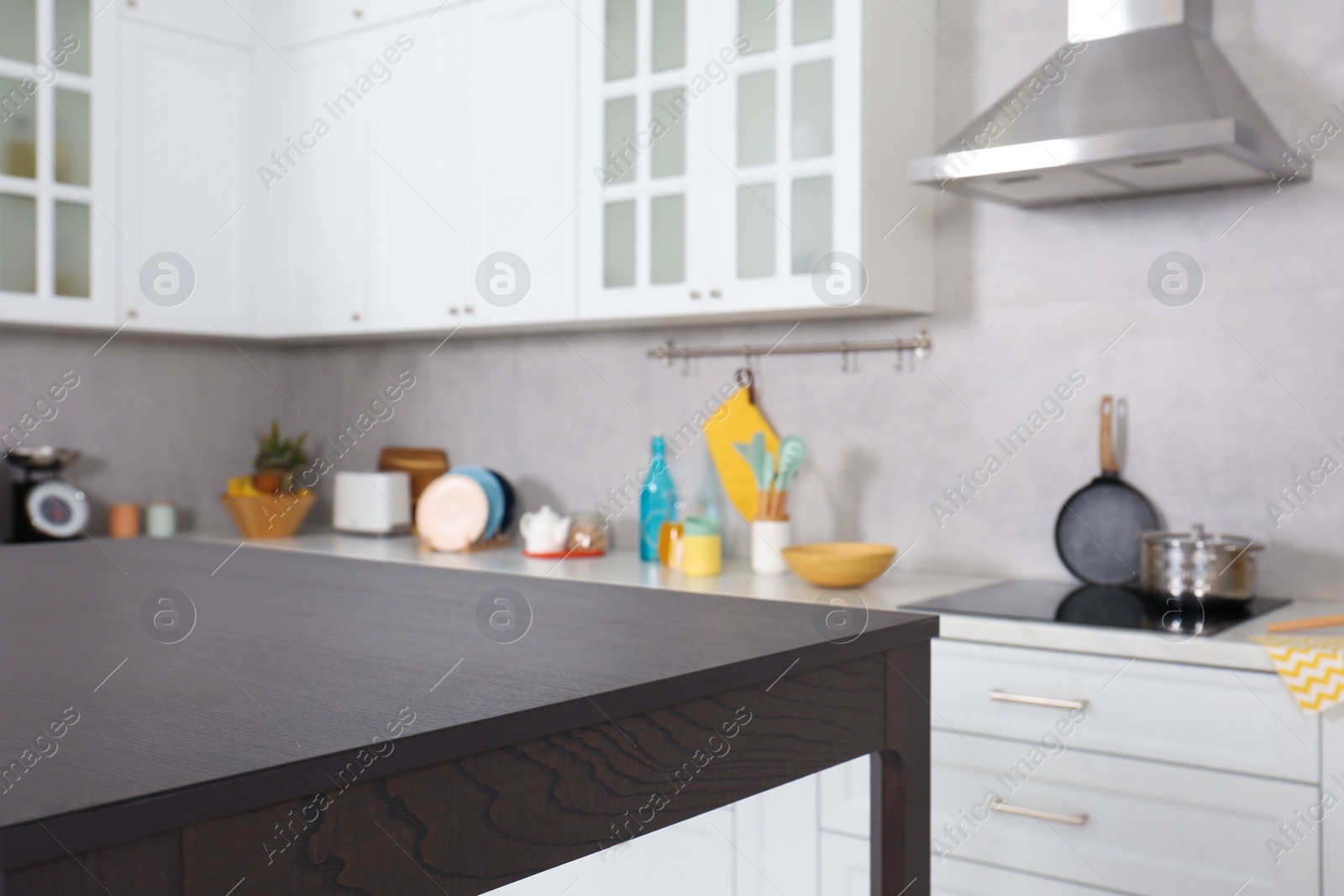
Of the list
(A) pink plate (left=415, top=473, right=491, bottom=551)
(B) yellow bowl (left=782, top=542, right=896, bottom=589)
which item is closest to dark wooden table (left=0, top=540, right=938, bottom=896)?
(B) yellow bowl (left=782, top=542, right=896, bottom=589)

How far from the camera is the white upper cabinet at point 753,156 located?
2.43 meters

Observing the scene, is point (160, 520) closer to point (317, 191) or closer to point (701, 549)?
point (317, 191)

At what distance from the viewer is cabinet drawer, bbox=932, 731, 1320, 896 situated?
1.74 metres

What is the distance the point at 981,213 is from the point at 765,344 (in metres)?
0.60

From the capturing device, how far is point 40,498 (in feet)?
10.6

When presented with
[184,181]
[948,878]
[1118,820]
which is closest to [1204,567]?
[1118,820]

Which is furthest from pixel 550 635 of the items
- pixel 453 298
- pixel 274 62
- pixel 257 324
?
pixel 274 62

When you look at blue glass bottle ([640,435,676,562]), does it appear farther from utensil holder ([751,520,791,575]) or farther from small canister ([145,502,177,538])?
small canister ([145,502,177,538])

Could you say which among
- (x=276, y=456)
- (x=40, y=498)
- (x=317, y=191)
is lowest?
(x=40, y=498)

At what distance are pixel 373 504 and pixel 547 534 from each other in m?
0.72

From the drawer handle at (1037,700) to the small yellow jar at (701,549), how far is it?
776 millimetres

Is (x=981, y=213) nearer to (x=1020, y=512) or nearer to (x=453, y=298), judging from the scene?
(x=1020, y=512)

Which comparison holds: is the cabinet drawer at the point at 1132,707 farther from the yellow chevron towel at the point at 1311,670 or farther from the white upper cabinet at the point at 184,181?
the white upper cabinet at the point at 184,181

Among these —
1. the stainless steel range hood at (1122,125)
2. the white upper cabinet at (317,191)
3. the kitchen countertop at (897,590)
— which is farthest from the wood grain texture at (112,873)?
the white upper cabinet at (317,191)
